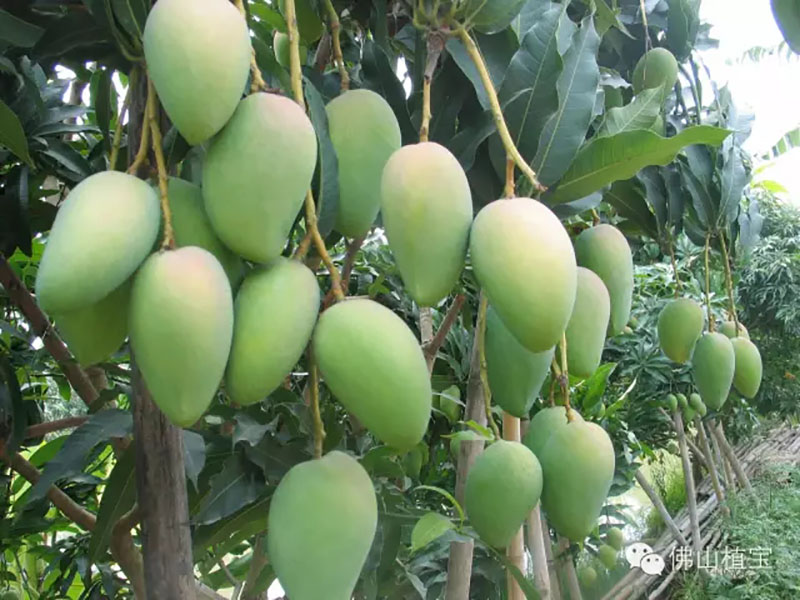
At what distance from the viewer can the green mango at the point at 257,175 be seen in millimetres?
335

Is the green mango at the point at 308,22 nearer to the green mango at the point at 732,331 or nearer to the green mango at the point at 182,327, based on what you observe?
the green mango at the point at 182,327

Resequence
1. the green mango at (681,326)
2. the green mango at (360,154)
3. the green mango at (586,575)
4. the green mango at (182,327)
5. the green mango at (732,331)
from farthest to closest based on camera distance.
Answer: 1. the green mango at (586,575)
2. the green mango at (732,331)
3. the green mango at (681,326)
4. the green mango at (360,154)
5. the green mango at (182,327)

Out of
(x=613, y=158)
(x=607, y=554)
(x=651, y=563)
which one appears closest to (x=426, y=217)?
(x=613, y=158)

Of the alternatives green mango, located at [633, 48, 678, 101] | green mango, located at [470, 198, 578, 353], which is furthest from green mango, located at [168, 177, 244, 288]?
green mango, located at [633, 48, 678, 101]

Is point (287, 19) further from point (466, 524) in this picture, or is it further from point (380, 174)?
point (466, 524)

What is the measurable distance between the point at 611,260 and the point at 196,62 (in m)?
0.32

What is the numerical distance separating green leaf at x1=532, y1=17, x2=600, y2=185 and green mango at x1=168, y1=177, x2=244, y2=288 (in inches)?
7.5

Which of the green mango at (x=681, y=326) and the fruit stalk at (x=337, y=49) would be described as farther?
the green mango at (x=681, y=326)

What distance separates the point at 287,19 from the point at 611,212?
50 cm

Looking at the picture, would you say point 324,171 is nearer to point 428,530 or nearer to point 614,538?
point 428,530

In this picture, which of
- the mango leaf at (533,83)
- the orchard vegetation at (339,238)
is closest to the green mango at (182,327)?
the orchard vegetation at (339,238)

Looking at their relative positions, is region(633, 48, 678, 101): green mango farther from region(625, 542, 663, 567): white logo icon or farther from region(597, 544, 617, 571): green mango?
region(625, 542, 663, 567): white logo icon

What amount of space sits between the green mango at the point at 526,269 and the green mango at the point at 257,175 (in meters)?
0.09

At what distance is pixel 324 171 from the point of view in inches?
15.7
